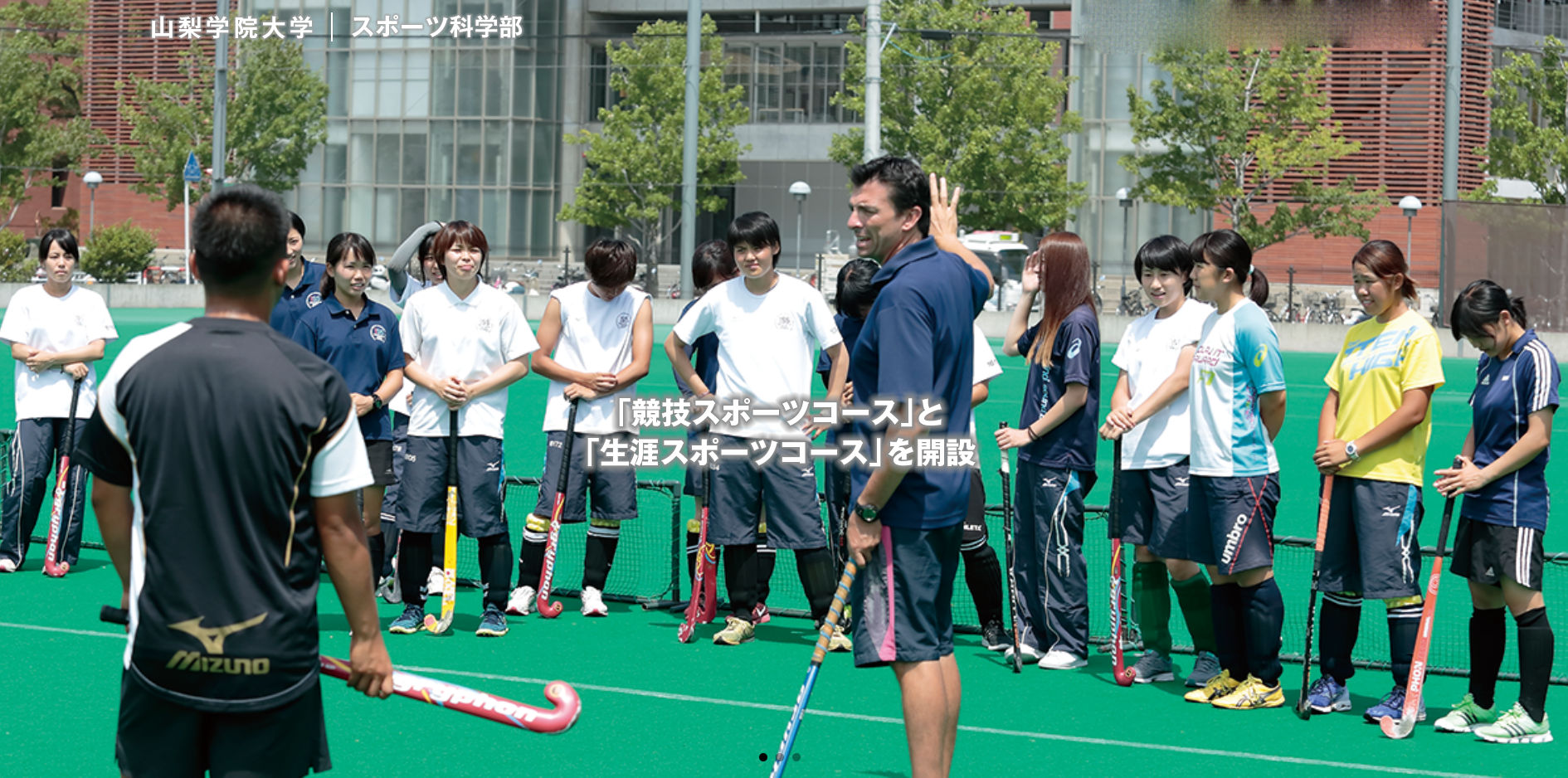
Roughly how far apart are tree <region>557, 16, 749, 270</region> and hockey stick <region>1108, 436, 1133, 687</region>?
1611 inches

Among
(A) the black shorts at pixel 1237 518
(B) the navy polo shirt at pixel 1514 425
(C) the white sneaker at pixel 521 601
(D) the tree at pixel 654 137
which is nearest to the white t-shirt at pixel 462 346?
(C) the white sneaker at pixel 521 601

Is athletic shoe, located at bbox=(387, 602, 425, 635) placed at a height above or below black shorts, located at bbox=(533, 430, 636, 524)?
below

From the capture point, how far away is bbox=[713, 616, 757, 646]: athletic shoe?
7746 millimetres

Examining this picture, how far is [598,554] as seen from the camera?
27.6ft

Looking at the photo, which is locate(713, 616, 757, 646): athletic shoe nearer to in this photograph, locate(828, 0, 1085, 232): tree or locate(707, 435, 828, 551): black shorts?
locate(707, 435, 828, 551): black shorts

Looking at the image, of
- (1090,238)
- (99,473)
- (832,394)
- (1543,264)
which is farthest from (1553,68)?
(99,473)

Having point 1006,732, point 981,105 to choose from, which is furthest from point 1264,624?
point 981,105

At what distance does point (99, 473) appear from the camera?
136 inches

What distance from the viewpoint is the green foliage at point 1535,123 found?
3306cm

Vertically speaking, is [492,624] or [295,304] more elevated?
[295,304]

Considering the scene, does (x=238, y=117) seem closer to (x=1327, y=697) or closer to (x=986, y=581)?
(x=986, y=581)

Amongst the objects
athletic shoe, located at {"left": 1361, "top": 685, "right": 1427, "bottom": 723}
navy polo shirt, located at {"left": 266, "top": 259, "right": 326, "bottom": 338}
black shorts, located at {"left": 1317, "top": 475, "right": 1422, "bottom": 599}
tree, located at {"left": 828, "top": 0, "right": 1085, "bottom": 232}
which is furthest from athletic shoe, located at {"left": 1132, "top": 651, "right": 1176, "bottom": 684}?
tree, located at {"left": 828, "top": 0, "right": 1085, "bottom": 232}

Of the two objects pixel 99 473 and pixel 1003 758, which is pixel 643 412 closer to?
pixel 1003 758

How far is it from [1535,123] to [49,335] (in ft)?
109
